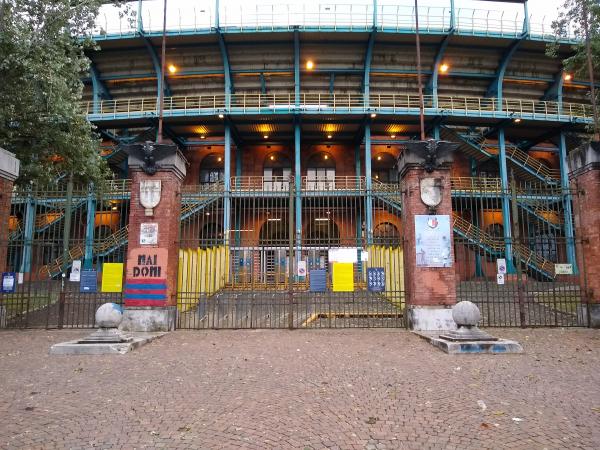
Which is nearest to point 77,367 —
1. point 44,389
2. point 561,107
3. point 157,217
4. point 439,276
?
point 44,389

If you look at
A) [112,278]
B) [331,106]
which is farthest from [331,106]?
[112,278]

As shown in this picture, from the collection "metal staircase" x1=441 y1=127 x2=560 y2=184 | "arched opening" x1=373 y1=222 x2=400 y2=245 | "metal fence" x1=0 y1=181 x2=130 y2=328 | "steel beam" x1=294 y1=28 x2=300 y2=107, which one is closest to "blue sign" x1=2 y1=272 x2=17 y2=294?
"metal fence" x1=0 y1=181 x2=130 y2=328

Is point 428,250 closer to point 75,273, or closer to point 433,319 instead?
point 433,319

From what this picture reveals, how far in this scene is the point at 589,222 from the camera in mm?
10086

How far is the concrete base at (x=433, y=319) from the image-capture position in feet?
30.5

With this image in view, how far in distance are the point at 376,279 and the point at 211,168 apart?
22.4m

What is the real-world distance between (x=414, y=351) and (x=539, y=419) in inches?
132

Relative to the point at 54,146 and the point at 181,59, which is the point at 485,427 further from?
the point at 181,59

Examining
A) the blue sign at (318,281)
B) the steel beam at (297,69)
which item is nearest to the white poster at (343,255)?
Result: the blue sign at (318,281)

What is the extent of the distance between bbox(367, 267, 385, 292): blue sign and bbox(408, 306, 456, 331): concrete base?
108 cm

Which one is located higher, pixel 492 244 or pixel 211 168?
pixel 211 168

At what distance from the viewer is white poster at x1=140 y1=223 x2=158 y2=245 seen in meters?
9.61

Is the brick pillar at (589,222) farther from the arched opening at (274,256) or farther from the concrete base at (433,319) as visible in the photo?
the arched opening at (274,256)

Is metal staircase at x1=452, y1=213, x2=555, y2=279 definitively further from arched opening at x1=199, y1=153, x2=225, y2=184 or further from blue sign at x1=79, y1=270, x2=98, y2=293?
arched opening at x1=199, y1=153, x2=225, y2=184
